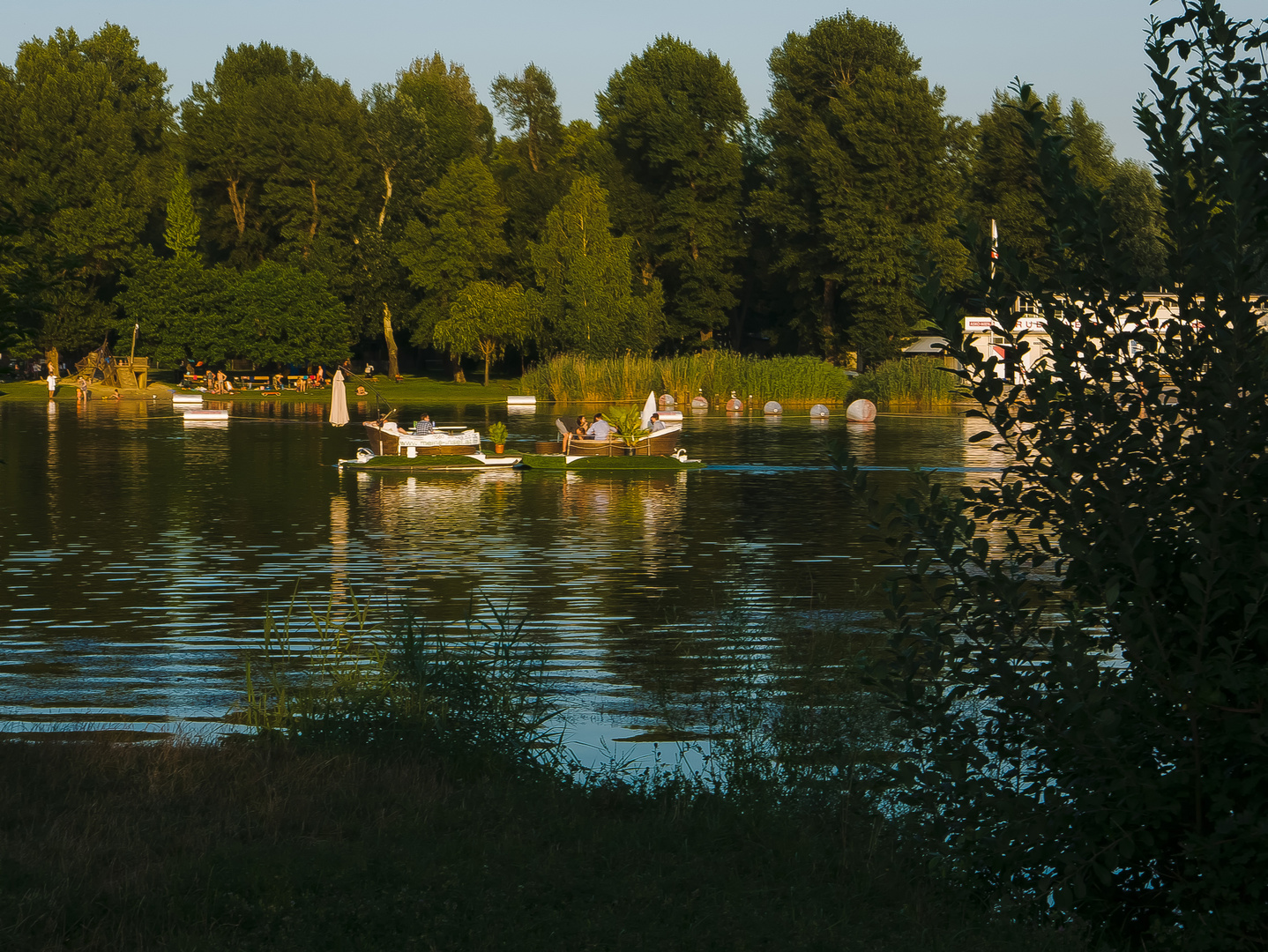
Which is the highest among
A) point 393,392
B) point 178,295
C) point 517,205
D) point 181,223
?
point 517,205

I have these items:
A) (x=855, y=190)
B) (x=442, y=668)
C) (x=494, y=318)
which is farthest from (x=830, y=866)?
(x=855, y=190)

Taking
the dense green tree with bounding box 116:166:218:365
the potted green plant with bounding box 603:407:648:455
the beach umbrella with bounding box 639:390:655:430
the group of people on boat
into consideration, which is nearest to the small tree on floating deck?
the dense green tree with bounding box 116:166:218:365

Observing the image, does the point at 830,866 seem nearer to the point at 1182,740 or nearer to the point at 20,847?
the point at 1182,740

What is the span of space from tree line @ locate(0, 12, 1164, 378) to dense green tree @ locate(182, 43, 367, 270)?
0.56 ft

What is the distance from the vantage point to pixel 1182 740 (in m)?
5.29

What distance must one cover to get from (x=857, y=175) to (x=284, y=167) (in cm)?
3346

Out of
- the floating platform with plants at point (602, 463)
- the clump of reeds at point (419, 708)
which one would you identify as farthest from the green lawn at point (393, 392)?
the clump of reeds at point (419, 708)

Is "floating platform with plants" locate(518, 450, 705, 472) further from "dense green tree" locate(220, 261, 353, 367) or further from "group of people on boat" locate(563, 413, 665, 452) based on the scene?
"dense green tree" locate(220, 261, 353, 367)

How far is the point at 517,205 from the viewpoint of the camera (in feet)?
292

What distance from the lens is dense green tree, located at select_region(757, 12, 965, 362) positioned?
7938cm

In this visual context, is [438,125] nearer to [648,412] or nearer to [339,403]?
[339,403]

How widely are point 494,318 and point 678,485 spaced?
4986 cm

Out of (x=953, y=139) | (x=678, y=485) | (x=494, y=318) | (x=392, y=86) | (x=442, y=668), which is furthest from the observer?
(x=392, y=86)

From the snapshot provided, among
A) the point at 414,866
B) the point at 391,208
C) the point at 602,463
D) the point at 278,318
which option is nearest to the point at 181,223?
the point at 278,318
